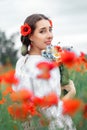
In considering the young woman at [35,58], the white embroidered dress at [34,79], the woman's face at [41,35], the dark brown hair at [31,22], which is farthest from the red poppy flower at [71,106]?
the dark brown hair at [31,22]

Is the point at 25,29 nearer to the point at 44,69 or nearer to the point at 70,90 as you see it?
the point at 70,90

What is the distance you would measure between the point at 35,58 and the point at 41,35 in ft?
0.46

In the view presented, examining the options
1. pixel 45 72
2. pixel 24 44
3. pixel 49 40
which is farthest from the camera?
pixel 24 44

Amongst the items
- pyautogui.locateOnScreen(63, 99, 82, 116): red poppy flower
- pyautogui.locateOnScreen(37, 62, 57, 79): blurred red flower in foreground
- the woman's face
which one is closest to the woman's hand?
the woman's face

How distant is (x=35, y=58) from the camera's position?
2.69m

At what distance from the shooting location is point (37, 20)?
279cm

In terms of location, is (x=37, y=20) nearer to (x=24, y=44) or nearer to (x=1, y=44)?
(x=24, y=44)

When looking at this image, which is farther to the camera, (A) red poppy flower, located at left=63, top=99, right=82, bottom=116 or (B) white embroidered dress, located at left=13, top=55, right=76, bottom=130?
(B) white embroidered dress, located at left=13, top=55, right=76, bottom=130

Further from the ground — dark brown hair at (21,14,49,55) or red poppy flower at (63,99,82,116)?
red poppy flower at (63,99,82,116)

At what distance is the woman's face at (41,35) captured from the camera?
267cm

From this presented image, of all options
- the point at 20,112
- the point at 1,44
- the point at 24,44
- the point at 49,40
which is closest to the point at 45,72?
the point at 20,112

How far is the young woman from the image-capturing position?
8.36ft

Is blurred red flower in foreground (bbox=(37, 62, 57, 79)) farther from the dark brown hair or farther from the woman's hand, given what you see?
the dark brown hair

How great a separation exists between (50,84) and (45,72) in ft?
2.31
